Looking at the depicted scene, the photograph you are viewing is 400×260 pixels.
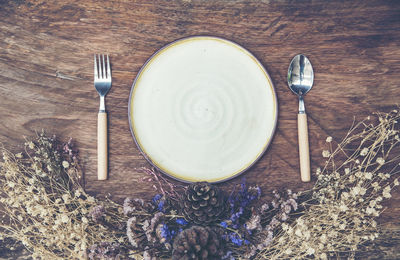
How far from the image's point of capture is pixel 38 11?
839mm

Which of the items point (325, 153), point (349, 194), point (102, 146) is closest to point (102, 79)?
point (102, 146)

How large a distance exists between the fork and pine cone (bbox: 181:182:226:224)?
0.26 metres

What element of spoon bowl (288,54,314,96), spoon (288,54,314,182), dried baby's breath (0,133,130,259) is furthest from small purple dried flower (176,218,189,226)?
spoon bowl (288,54,314,96)

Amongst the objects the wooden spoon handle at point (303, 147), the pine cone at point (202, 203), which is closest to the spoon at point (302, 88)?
Result: the wooden spoon handle at point (303, 147)

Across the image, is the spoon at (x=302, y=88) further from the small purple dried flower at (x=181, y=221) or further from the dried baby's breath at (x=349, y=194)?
the small purple dried flower at (x=181, y=221)

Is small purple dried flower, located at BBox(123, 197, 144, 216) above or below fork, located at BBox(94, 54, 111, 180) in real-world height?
below

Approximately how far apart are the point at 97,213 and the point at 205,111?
410mm

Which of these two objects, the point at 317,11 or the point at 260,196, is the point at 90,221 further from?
the point at 317,11

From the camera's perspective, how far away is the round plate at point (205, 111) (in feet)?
2.69

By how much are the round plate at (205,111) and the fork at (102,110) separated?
0.30 feet

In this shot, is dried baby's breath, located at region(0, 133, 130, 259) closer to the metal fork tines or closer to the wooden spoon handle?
the metal fork tines

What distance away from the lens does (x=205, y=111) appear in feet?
2.69

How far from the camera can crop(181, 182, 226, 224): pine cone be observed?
740mm

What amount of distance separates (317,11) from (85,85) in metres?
0.70
